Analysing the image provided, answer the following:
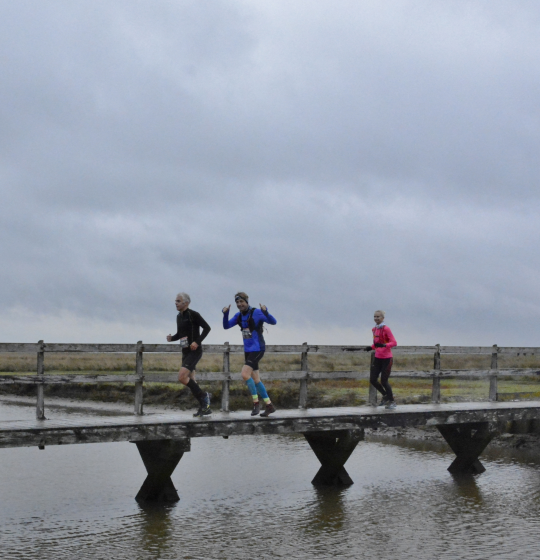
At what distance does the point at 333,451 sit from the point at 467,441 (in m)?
3.57

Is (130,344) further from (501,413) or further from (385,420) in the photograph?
(501,413)

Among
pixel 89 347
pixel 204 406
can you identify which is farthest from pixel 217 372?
pixel 89 347

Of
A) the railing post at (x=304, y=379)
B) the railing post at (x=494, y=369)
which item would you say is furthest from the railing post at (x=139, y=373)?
the railing post at (x=494, y=369)

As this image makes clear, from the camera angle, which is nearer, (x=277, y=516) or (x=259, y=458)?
(x=277, y=516)

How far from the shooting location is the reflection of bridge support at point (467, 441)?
16125 millimetres

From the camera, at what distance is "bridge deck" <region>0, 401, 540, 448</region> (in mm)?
10898

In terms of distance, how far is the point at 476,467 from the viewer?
54.9 feet

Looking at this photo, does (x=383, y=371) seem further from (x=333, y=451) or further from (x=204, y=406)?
(x=204, y=406)

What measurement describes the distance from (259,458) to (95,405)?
70.7 feet

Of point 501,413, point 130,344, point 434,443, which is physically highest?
point 130,344

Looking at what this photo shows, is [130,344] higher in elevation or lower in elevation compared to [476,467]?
higher

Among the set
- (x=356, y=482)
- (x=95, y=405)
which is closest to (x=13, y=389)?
(x=95, y=405)

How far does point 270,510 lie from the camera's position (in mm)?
12820

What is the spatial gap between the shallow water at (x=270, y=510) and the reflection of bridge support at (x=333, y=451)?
0.28 meters
